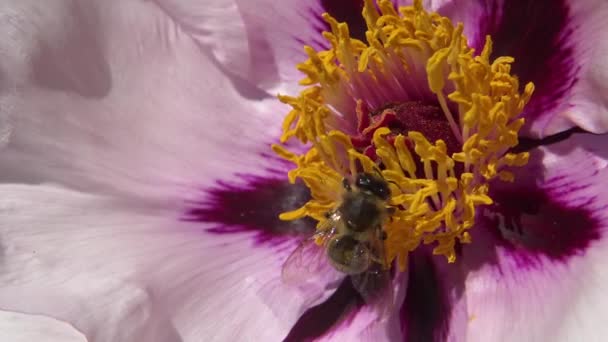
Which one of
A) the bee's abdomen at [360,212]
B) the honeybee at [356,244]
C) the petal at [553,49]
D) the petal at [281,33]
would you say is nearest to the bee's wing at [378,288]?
the honeybee at [356,244]

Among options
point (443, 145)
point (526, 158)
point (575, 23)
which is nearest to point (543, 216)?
point (526, 158)

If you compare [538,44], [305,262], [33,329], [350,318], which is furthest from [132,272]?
[538,44]

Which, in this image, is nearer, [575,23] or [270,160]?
[575,23]

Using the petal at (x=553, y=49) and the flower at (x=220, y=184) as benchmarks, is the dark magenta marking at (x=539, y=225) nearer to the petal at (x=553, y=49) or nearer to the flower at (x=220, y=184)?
the flower at (x=220, y=184)

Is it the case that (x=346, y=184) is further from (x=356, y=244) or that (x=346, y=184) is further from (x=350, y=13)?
(x=350, y=13)

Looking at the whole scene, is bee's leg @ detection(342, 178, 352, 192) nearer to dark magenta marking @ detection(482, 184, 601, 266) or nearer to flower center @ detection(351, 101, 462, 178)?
flower center @ detection(351, 101, 462, 178)

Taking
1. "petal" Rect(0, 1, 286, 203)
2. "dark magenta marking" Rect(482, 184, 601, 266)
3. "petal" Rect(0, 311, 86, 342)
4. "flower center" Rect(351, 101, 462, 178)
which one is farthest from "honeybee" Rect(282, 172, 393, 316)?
"petal" Rect(0, 311, 86, 342)

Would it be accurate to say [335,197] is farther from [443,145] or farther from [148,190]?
[148,190]
